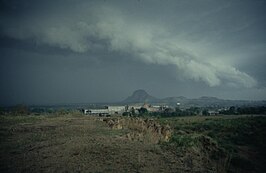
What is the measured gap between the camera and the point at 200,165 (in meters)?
10.8

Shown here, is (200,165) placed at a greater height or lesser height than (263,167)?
greater

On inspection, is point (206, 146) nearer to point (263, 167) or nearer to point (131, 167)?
point (263, 167)

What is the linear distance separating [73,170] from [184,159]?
4.96 metres

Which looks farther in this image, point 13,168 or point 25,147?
point 25,147

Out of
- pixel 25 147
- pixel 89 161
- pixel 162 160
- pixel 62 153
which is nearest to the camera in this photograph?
pixel 89 161

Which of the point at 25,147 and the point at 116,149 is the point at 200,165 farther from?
the point at 25,147

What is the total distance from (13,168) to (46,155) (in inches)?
80.4

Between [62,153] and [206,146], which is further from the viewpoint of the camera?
[206,146]

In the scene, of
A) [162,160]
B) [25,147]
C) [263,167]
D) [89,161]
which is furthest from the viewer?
[263,167]

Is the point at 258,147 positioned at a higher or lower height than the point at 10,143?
lower

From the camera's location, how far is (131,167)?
9750 mm

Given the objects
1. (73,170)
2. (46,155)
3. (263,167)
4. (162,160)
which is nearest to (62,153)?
(46,155)

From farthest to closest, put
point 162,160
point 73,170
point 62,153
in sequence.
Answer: point 62,153
point 162,160
point 73,170

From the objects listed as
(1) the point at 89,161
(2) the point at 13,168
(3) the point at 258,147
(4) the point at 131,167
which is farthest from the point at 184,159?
(3) the point at 258,147
